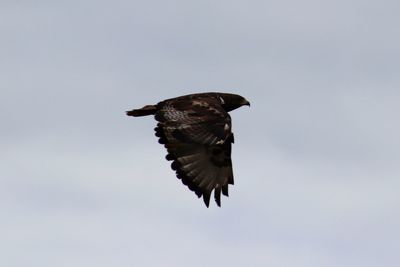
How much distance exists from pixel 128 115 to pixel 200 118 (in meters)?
2.82

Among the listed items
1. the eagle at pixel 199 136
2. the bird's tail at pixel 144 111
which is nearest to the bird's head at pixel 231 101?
the eagle at pixel 199 136

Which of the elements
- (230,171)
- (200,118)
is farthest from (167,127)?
(230,171)

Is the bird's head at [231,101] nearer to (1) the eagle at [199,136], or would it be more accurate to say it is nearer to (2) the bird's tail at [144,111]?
(1) the eagle at [199,136]

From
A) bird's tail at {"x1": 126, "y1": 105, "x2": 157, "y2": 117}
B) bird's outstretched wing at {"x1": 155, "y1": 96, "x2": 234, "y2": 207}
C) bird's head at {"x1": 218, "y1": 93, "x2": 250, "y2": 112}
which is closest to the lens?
bird's outstretched wing at {"x1": 155, "y1": 96, "x2": 234, "y2": 207}

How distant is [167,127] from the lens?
3653 cm

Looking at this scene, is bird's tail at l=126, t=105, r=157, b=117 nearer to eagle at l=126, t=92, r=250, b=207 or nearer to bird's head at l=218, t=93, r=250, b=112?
eagle at l=126, t=92, r=250, b=207

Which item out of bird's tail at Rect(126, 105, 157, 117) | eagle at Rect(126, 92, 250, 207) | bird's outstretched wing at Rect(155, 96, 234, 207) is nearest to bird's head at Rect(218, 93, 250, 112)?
eagle at Rect(126, 92, 250, 207)

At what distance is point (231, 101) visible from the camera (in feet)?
132

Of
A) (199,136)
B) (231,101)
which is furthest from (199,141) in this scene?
(231,101)

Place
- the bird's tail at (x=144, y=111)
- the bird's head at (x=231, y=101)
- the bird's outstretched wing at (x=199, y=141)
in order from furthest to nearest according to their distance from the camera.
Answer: the bird's head at (x=231, y=101) < the bird's tail at (x=144, y=111) < the bird's outstretched wing at (x=199, y=141)

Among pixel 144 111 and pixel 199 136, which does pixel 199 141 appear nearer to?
pixel 199 136

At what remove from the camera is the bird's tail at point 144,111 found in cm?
3816

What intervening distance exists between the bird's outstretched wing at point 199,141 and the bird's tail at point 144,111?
283mm

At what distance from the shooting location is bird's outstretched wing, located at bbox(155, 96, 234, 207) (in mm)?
36312
